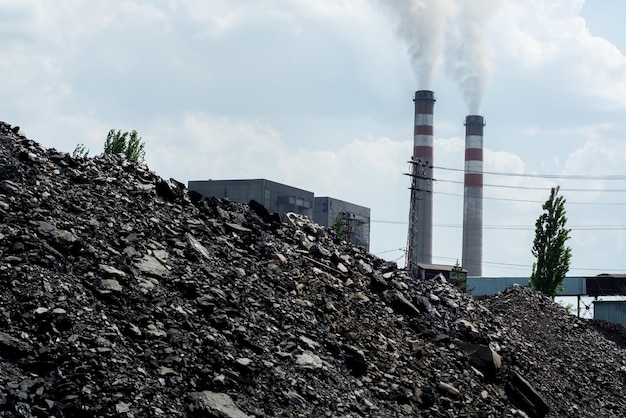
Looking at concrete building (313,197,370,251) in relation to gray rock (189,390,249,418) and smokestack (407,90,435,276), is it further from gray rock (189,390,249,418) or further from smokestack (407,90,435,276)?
gray rock (189,390,249,418)

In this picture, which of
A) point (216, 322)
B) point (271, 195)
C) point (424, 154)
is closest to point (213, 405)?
point (216, 322)

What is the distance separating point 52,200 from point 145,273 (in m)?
2.85

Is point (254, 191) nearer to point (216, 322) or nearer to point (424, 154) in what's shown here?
point (424, 154)

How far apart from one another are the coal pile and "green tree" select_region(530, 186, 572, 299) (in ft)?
71.6

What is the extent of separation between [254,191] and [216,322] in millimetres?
67416

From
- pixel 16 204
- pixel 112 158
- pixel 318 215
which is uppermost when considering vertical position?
pixel 318 215

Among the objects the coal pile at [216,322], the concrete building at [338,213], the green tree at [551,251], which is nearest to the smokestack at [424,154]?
the concrete building at [338,213]

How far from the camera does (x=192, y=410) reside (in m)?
11.7

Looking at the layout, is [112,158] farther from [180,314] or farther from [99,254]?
[180,314]

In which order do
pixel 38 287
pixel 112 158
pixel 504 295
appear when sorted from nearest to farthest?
pixel 38 287
pixel 112 158
pixel 504 295

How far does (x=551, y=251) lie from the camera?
45.0 metres

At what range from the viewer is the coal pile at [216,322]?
11875 mm

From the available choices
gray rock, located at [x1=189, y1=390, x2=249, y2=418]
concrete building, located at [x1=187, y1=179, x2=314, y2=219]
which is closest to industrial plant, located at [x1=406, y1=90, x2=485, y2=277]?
concrete building, located at [x1=187, y1=179, x2=314, y2=219]

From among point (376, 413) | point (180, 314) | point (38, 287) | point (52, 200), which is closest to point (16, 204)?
point (52, 200)
